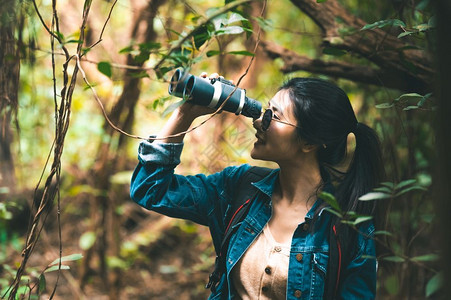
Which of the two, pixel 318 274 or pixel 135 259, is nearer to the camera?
pixel 318 274

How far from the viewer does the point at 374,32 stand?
2.05 metres

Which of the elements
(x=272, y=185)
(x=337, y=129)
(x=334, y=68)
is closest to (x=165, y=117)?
(x=334, y=68)

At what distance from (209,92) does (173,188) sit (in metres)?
0.43

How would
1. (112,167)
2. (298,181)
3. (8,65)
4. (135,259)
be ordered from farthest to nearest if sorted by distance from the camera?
1. (135,259)
2. (112,167)
3. (8,65)
4. (298,181)

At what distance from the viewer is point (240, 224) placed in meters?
1.66

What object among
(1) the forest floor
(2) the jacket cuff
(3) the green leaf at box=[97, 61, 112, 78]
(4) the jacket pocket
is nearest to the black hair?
(4) the jacket pocket

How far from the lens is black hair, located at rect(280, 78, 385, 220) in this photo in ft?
5.52

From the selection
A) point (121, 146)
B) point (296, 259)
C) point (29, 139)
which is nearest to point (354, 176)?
point (296, 259)

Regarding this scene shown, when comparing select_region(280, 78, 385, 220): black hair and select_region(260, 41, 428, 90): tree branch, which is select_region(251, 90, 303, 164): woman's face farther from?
select_region(260, 41, 428, 90): tree branch

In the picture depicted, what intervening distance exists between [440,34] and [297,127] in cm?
117

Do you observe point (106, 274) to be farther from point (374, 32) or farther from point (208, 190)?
point (374, 32)

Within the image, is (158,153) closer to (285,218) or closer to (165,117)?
(285,218)

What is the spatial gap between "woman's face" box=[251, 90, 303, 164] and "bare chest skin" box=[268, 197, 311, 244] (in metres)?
0.18

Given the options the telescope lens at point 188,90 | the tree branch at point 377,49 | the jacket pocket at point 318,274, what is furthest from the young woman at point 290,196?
the tree branch at point 377,49
